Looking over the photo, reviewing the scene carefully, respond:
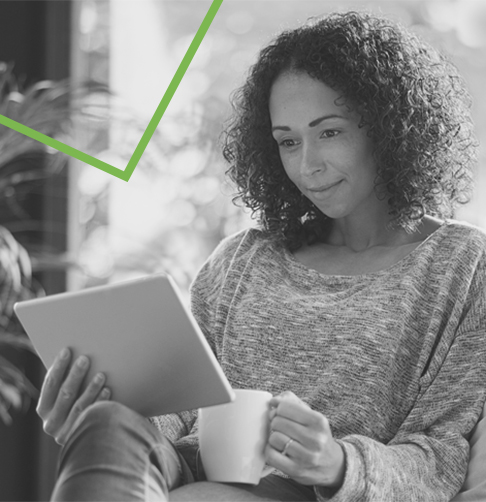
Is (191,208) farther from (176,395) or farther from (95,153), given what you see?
(176,395)

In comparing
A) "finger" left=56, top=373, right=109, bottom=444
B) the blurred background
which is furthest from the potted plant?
"finger" left=56, top=373, right=109, bottom=444

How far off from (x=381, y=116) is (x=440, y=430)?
0.54 meters

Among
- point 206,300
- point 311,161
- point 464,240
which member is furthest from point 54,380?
point 464,240

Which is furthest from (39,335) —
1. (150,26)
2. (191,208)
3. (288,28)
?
(150,26)

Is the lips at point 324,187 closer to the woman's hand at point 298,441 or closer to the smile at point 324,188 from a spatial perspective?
the smile at point 324,188

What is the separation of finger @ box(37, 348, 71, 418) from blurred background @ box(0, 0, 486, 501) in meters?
1.35

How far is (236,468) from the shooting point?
1152 millimetres

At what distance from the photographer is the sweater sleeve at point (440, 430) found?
48.6 inches

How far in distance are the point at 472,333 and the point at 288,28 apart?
683 millimetres

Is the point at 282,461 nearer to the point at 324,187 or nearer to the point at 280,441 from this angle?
the point at 280,441

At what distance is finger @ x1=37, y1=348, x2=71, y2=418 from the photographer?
122 centimetres

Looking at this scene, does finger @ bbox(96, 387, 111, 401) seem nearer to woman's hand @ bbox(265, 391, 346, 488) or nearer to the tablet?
the tablet

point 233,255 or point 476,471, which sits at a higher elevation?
Result: point 233,255

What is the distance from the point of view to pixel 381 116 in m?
1.53
